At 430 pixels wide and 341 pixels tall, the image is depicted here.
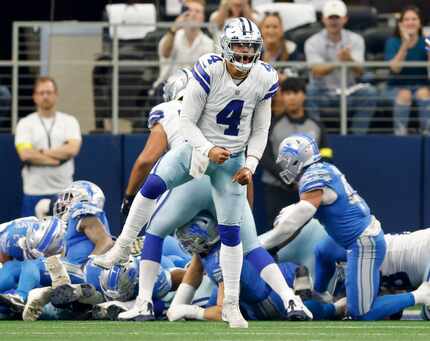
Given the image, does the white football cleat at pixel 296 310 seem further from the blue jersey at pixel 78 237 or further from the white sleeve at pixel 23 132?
the white sleeve at pixel 23 132

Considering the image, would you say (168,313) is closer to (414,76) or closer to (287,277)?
(287,277)

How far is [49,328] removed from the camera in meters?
9.77

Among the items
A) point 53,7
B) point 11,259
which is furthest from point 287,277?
point 53,7

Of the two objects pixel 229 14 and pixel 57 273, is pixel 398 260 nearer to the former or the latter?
pixel 57 273

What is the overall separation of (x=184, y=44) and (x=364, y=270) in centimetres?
450

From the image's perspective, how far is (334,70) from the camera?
14.8m

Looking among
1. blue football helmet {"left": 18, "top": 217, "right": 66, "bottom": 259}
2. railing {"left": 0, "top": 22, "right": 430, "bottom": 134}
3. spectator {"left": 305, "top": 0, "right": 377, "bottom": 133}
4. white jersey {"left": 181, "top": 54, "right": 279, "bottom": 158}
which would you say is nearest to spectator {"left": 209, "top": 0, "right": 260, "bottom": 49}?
railing {"left": 0, "top": 22, "right": 430, "bottom": 134}

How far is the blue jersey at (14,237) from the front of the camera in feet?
37.1

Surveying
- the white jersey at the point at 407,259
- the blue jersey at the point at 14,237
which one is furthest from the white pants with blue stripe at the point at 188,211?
the white jersey at the point at 407,259

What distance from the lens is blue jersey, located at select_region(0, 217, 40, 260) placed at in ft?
37.1

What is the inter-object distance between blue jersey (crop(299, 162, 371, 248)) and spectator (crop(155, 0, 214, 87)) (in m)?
3.94

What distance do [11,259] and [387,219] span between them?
16.3 ft

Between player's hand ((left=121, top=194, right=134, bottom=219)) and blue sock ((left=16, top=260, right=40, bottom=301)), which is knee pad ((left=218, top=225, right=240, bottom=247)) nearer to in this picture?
player's hand ((left=121, top=194, right=134, bottom=219))

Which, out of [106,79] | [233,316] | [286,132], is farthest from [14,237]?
[106,79]
